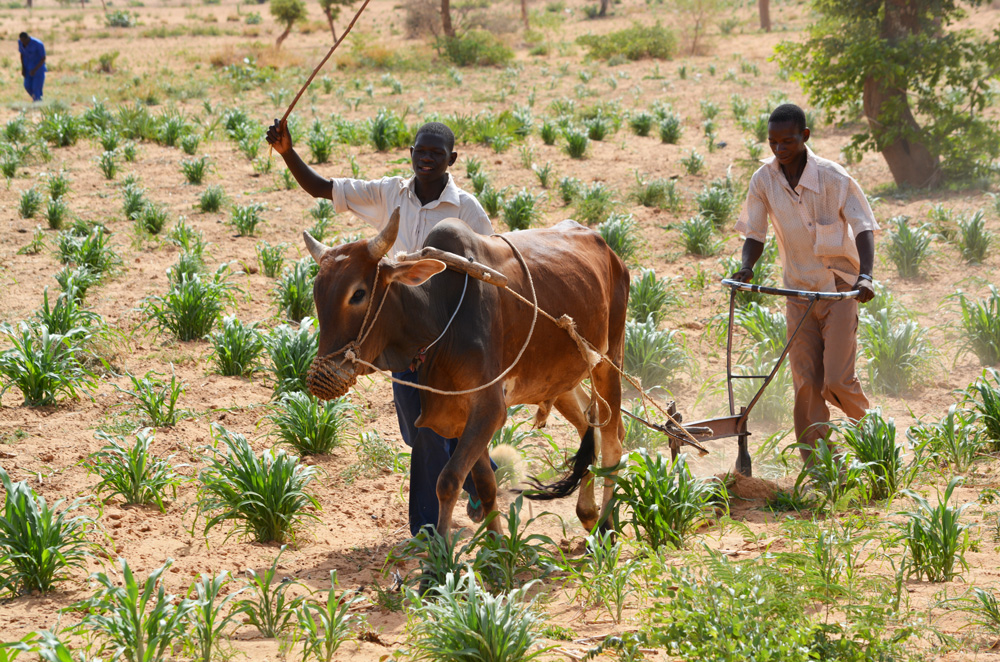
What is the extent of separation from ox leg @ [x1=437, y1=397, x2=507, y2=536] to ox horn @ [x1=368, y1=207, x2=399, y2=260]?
87cm

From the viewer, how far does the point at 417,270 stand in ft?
12.4

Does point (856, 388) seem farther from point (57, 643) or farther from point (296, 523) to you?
point (57, 643)

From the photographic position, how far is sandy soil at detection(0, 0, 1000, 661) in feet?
14.5

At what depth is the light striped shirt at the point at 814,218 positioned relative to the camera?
4934 mm

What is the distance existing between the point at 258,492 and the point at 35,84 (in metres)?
18.4

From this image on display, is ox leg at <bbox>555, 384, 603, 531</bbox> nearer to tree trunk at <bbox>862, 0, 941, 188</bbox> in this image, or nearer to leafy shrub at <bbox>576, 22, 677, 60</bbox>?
tree trunk at <bbox>862, 0, 941, 188</bbox>

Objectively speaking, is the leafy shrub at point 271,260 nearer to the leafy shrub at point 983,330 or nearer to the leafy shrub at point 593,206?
the leafy shrub at point 593,206

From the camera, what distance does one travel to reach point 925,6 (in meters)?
11.4

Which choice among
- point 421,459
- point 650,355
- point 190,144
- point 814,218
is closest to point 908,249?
point 650,355

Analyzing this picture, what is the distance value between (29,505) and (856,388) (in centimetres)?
→ 431

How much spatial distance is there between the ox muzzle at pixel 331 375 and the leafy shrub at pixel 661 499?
157 centimetres

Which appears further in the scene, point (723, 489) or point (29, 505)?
point (723, 489)

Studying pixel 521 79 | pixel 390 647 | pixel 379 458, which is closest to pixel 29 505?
pixel 390 647

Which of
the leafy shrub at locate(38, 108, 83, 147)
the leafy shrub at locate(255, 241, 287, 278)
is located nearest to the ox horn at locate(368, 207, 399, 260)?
the leafy shrub at locate(255, 241, 287, 278)
